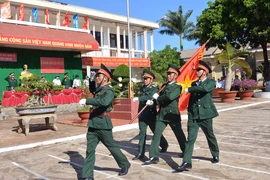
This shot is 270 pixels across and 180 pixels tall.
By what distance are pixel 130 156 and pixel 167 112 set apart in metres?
1.31

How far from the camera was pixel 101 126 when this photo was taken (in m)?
4.44

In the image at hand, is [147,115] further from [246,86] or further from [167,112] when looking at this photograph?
[246,86]

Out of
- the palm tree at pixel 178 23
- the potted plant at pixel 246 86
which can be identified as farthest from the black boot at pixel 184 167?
the palm tree at pixel 178 23

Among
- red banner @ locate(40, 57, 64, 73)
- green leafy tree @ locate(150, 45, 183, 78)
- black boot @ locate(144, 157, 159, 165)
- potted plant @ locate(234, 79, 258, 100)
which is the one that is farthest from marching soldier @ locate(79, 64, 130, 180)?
green leafy tree @ locate(150, 45, 183, 78)

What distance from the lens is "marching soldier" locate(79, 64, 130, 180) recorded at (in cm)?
435

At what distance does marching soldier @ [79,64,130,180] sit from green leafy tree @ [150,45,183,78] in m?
23.8

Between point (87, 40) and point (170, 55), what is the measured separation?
45.2 ft

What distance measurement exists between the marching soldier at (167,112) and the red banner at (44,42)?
11.4m

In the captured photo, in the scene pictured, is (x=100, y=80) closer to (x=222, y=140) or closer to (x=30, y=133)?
(x=222, y=140)

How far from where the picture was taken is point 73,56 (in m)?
19.2

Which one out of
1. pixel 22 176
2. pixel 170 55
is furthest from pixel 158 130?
pixel 170 55

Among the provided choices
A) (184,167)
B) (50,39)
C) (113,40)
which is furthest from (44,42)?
(113,40)

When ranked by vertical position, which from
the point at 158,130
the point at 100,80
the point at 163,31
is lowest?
the point at 158,130

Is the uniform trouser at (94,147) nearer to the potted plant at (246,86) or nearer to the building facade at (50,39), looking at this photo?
the building facade at (50,39)
